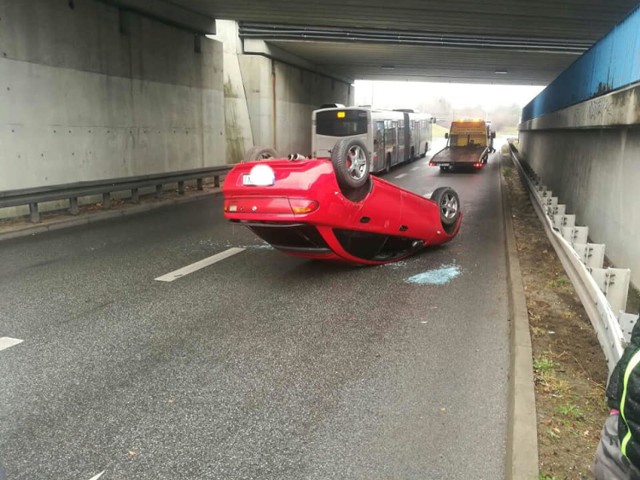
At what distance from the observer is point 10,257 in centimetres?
841

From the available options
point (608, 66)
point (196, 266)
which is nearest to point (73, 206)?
point (196, 266)

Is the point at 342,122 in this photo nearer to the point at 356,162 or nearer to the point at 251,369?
the point at 356,162

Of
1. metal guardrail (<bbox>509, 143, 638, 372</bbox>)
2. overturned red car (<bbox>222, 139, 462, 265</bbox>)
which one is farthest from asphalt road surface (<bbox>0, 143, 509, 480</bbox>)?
metal guardrail (<bbox>509, 143, 638, 372</bbox>)

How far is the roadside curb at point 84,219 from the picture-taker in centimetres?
1017

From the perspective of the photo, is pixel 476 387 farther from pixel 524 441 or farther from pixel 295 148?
pixel 295 148

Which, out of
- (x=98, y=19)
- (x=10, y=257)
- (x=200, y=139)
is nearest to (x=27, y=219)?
(x=10, y=257)

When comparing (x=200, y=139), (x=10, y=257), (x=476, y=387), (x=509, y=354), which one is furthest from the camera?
(x=200, y=139)

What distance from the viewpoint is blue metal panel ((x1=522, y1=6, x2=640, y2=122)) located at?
25.3 feet

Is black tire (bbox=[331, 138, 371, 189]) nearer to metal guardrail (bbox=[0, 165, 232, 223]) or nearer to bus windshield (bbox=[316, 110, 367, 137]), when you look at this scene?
metal guardrail (bbox=[0, 165, 232, 223])

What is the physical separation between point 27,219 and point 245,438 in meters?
9.76

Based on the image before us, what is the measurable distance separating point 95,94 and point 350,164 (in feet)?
30.5

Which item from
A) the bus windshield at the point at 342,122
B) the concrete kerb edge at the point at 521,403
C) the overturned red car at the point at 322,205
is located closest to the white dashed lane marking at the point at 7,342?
the overturned red car at the point at 322,205

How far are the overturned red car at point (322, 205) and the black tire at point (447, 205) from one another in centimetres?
116

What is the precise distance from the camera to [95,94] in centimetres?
1327
